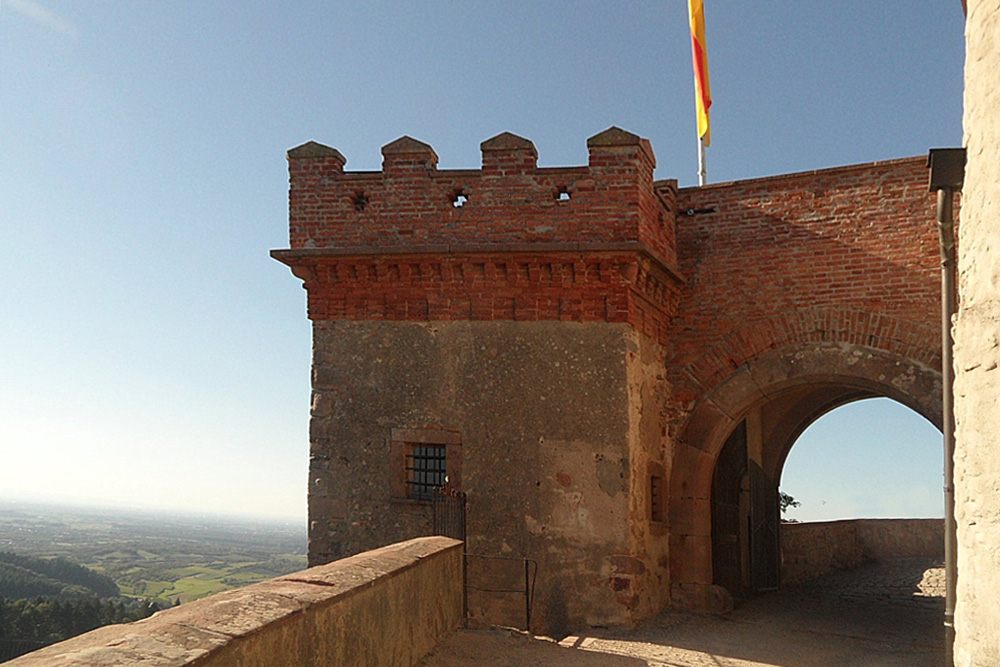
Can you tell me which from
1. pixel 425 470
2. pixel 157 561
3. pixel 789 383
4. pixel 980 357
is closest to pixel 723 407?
pixel 789 383

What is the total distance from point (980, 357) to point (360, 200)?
298 inches

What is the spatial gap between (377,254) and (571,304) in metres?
2.21

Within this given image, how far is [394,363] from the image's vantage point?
966cm

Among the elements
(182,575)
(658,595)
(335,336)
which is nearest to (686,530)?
(658,595)

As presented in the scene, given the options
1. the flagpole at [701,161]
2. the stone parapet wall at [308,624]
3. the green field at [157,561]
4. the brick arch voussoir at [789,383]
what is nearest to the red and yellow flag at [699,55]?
the flagpole at [701,161]

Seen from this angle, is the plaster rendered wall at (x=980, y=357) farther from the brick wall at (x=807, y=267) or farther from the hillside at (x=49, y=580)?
the hillside at (x=49, y=580)

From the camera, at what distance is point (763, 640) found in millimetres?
8898

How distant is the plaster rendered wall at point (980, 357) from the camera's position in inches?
127

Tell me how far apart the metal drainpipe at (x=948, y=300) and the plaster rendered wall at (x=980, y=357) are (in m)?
2.12

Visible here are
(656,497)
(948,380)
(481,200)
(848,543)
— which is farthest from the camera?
(848,543)

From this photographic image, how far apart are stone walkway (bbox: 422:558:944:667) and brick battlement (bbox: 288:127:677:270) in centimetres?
395

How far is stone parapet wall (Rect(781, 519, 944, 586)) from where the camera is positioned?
15.4 metres

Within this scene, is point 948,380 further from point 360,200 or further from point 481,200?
point 360,200

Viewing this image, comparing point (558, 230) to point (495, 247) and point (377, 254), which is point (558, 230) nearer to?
point (495, 247)
